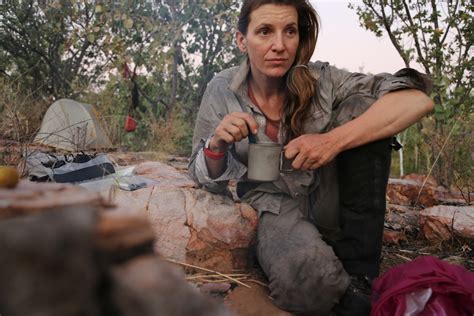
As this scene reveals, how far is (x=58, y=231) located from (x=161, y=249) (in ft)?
5.01

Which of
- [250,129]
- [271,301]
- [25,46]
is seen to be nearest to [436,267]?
[271,301]

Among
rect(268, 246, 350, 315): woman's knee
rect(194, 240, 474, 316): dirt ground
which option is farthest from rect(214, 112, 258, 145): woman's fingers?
rect(194, 240, 474, 316): dirt ground

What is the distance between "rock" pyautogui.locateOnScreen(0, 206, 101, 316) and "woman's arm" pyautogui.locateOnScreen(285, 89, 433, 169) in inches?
53.3

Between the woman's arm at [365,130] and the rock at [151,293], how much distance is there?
131 cm

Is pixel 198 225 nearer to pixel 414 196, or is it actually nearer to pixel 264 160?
pixel 264 160

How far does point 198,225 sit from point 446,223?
4.49 feet

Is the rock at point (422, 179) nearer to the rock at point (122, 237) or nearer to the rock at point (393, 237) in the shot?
the rock at point (393, 237)

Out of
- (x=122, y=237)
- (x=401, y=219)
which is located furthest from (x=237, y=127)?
(x=401, y=219)

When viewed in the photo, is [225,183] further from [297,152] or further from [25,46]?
[25,46]

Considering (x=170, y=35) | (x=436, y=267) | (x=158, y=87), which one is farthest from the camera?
(x=158, y=87)

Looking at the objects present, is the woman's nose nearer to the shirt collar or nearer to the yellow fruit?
the shirt collar

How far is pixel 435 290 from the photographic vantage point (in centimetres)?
148

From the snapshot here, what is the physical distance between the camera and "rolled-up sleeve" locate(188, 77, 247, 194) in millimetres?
1952

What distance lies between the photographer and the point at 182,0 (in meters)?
5.03
